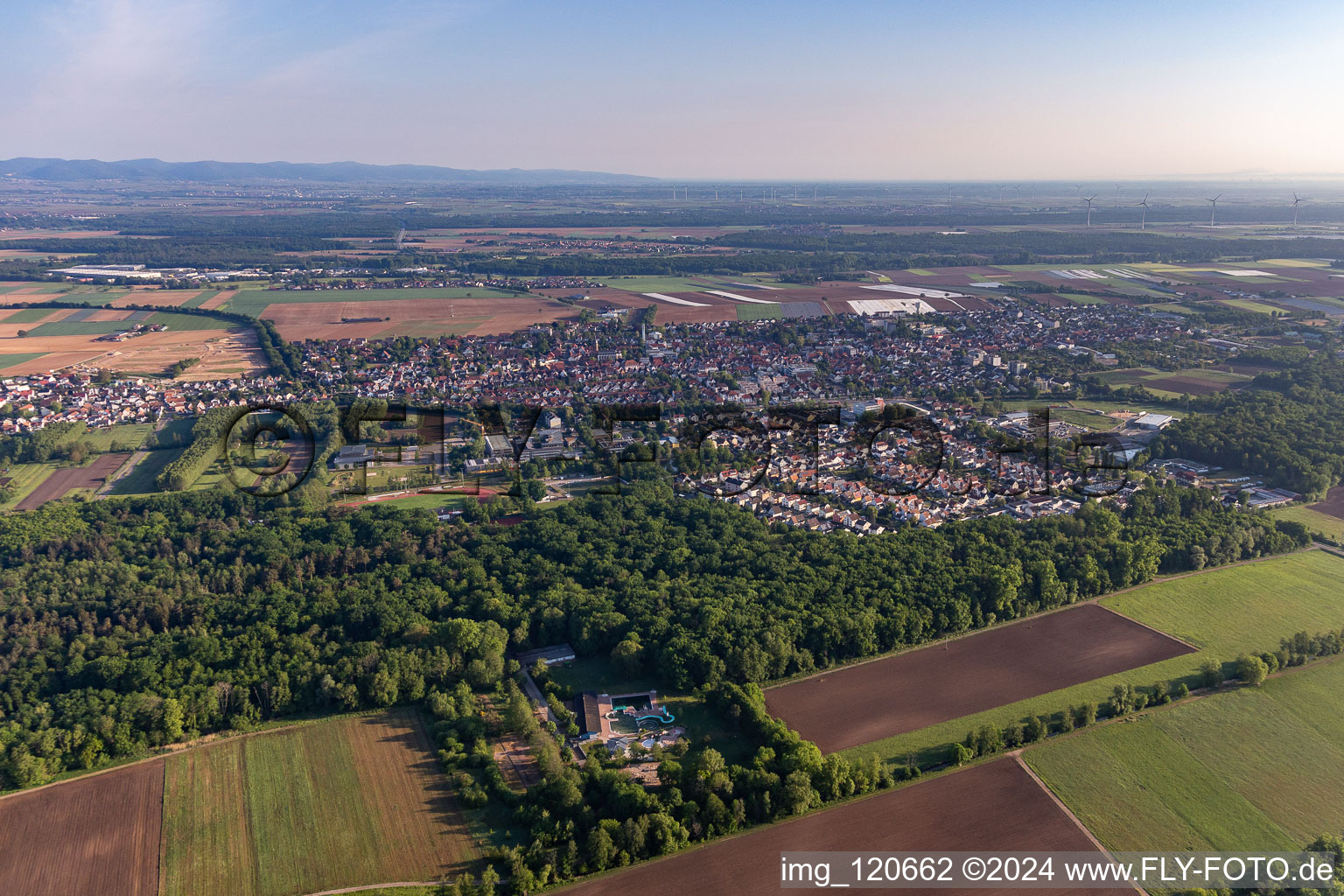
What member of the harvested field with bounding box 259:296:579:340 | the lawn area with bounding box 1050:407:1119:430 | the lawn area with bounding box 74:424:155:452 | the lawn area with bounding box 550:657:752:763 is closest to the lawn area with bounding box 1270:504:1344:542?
the lawn area with bounding box 1050:407:1119:430

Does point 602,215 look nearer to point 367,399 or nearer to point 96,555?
point 367,399

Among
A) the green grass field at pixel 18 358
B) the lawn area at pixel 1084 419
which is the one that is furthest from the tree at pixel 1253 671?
the green grass field at pixel 18 358

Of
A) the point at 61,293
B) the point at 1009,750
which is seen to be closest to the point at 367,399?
the point at 1009,750

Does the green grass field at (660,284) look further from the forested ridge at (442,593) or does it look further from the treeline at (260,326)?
the forested ridge at (442,593)

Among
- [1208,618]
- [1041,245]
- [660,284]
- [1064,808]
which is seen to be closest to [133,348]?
[660,284]

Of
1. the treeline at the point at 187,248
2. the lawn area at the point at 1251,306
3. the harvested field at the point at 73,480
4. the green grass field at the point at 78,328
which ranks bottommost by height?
the harvested field at the point at 73,480

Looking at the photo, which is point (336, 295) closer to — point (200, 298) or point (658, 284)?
point (200, 298)

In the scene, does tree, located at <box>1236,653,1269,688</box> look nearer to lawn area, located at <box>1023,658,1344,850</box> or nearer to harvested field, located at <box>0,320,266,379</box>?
lawn area, located at <box>1023,658,1344,850</box>
